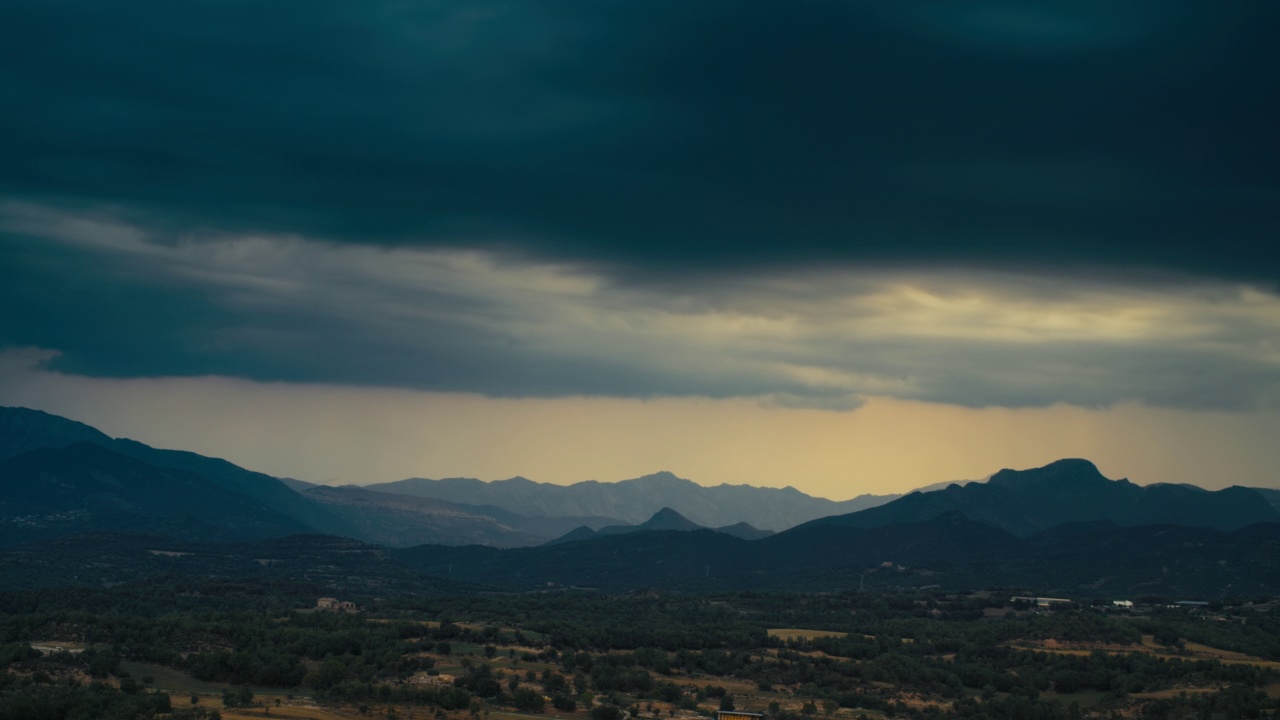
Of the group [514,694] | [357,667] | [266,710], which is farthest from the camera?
[357,667]

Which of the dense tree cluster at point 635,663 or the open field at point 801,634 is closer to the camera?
the dense tree cluster at point 635,663

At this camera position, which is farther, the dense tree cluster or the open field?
the open field

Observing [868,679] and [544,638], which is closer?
[868,679]

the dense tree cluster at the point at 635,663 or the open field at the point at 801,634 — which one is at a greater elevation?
the open field at the point at 801,634

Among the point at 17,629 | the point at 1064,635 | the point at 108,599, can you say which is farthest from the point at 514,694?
the point at 108,599

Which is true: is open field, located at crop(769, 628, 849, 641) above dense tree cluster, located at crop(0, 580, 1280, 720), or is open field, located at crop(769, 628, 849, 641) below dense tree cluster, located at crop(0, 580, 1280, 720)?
above

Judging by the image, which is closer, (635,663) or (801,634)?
(635,663)

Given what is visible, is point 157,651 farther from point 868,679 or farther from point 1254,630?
point 1254,630

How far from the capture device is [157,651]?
125312 millimetres

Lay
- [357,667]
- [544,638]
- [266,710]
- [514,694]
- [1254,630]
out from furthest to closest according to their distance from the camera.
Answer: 1. [1254,630]
2. [544,638]
3. [357,667]
4. [514,694]
5. [266,710]

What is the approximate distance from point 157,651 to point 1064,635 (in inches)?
4281

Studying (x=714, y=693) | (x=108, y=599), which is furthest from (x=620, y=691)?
(x=108, y=599)

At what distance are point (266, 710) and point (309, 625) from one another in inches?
2107

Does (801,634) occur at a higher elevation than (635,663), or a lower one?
higher
